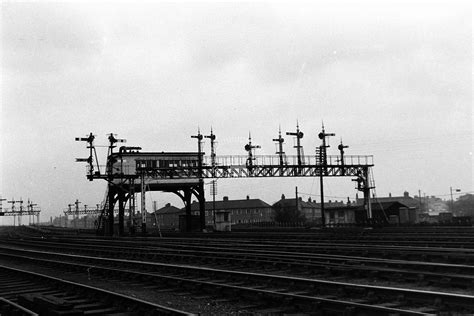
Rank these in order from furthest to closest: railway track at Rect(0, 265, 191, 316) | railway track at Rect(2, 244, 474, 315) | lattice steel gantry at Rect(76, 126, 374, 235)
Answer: lattice steel gantry at Rect(76, 126, 374, 235)
railway track at Rect(0, 265, 191, 316)
railway track at Rect(2, 244, 474, 315)

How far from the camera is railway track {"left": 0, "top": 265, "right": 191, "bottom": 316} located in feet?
26.5

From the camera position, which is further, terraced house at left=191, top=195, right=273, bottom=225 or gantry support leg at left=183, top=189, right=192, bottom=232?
terraced house at left=191, top=195, right=273, bottom=225

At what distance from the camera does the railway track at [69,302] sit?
809 centimetres

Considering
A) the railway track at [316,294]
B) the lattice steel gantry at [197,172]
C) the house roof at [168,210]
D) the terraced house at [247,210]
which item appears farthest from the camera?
the house roof at [168,210]

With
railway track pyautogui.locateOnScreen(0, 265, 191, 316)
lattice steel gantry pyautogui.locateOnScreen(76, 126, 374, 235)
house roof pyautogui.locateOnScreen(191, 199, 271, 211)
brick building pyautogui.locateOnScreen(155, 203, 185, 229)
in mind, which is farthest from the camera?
brick building pyautogui.locateOnScreen(155, 203, 185, 229)

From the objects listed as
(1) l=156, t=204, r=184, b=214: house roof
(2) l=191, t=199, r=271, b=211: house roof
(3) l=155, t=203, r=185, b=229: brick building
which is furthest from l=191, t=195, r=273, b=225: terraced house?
(1) l=156, t=204, r=184, b=214: house roof

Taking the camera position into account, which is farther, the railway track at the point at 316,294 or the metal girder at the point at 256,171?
the metal girder at the point at 256,171

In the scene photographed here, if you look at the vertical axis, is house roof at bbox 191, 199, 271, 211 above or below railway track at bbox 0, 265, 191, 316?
above

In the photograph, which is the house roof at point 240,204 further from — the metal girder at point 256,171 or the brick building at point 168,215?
the metal girder at point 256,171

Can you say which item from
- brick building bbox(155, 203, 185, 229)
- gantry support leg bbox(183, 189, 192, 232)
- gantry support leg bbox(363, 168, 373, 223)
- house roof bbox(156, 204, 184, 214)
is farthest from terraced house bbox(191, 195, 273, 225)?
gantry support leg bbox(363, 168, 373, 223)

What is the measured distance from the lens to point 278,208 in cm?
7612

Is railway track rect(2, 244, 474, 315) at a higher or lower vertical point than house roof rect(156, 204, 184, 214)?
lower

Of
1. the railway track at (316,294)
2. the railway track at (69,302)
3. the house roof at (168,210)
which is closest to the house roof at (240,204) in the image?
the house roof at (168,210)

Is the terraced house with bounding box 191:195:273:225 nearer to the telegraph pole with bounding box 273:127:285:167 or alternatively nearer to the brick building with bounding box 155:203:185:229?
the brick building with bounding box 155:203:185:229
